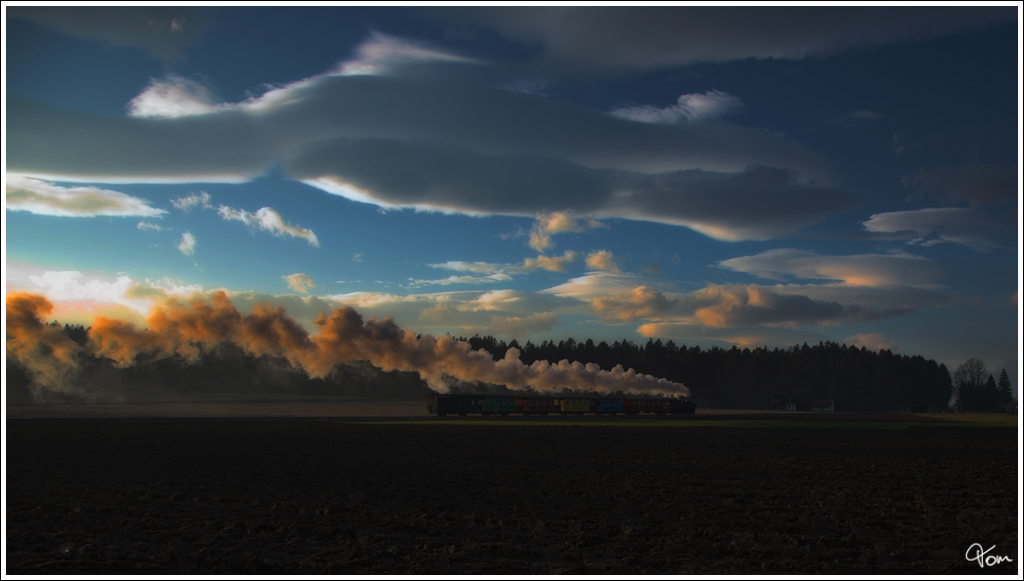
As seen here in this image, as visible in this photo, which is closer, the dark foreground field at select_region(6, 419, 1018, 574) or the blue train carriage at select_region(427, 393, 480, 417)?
the dark foreground field at select_region(6, 419, 1018, 574)

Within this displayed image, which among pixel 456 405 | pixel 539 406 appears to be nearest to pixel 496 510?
pixel 456 405

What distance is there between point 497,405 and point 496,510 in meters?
78.0

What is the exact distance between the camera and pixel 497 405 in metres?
101

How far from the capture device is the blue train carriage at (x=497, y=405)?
99750 mm

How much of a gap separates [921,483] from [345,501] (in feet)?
86.8

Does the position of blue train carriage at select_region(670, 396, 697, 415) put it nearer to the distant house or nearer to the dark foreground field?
the dark foreground field

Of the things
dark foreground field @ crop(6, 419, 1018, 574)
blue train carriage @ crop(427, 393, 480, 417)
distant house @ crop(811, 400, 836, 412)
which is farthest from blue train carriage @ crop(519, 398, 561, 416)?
distant house @ crop(811, 400, 836, 412)

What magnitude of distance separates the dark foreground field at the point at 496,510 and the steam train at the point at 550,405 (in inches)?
2069

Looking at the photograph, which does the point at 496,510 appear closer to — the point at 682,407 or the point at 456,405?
the point at 456,405

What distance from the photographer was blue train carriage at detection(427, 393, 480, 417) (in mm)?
97438

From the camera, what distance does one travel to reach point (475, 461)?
38188mm

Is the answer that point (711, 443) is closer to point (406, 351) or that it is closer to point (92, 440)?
point (92, 440)

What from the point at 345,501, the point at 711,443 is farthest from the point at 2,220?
the point at 711,443

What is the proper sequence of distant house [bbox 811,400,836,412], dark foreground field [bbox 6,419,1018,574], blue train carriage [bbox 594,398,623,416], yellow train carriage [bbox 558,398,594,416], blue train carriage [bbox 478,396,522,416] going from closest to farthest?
dark foreground field [bbox 6,419,1018,574]
blue train carriage [bbox 478,396,522,416]
yellow train carriage [bbox 558,398,594,416]
blue train carriage [bbox 594,398,623,416]
distant house [bbox 811,400,836,412]
